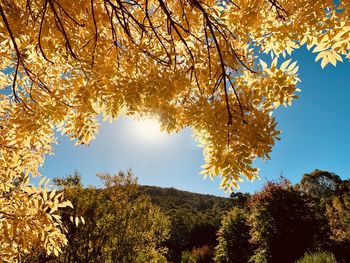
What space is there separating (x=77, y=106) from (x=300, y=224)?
36.3 feet

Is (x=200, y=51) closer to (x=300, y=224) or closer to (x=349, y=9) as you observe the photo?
(x=349, y=9)

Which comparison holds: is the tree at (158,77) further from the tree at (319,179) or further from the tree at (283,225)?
the tree at (319,179)

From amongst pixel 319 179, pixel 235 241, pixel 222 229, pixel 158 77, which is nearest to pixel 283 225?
pixel 235 241

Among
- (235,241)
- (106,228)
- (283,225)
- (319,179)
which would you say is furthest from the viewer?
(319,179)

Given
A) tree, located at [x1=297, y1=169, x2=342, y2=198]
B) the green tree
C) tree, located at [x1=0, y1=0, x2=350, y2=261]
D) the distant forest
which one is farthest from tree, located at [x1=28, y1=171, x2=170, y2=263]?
tree, located at [x1=297, y1=169, x2=342, y2=198]

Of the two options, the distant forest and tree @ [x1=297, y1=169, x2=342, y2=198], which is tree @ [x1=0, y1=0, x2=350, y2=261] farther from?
tree @ [x1=297, y1=169, x2=342, y2=198]

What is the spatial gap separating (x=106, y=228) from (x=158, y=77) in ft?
26.3

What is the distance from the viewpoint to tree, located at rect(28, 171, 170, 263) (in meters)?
8.59

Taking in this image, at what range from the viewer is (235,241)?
14.2m

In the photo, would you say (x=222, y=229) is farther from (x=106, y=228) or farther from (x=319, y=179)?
(x=319, y=179)

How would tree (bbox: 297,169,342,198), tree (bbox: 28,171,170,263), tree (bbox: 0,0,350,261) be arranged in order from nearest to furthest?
1. tree (bbox: 0,0,350,261)
2. tree (bbox: 28,171,170,263)
3. tree (bbox: 297,169,342,198)

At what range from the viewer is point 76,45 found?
261cm

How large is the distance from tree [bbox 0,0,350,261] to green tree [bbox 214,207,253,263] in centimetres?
1253

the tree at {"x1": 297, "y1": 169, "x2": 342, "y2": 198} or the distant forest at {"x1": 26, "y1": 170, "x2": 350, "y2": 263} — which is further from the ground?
the tree at {"x1": 297, "y1": 169, "x2": 342, "y2": 198}
